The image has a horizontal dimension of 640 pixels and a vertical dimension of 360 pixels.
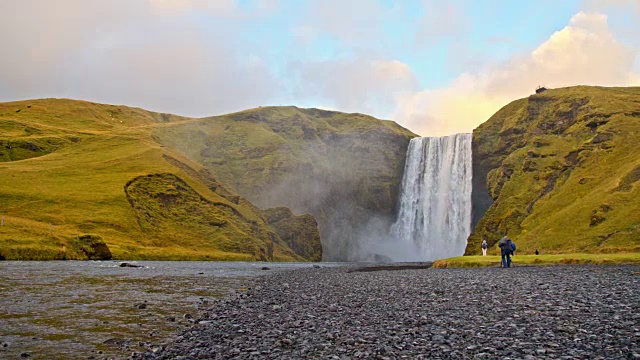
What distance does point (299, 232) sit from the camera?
140000 mm

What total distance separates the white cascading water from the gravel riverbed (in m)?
95.9

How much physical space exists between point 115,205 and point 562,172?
90529 mm

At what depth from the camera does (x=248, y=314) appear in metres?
18.9

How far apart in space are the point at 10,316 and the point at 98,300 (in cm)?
558

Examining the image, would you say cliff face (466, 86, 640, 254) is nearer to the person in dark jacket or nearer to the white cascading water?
the white cascading water

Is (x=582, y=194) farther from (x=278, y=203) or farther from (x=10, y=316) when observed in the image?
(x=278, y=203)

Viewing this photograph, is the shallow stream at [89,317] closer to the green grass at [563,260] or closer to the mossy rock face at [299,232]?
the green grass at [563,260]

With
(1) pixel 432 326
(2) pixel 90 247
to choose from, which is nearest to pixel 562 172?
(2) pixel 90 247

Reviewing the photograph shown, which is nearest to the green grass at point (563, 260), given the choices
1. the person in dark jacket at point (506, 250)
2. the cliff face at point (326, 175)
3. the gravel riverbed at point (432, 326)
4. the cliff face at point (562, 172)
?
the person in dark jacket at point (506, 250)

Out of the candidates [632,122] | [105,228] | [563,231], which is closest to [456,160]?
[632,122]

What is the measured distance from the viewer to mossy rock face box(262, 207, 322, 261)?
138 meters

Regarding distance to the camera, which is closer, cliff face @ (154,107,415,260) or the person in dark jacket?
the person in dark jacket

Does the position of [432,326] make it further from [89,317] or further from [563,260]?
[563,260]


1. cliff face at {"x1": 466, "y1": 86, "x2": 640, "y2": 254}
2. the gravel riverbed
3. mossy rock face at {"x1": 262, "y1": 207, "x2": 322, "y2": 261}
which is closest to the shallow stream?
the gravel riverbed
